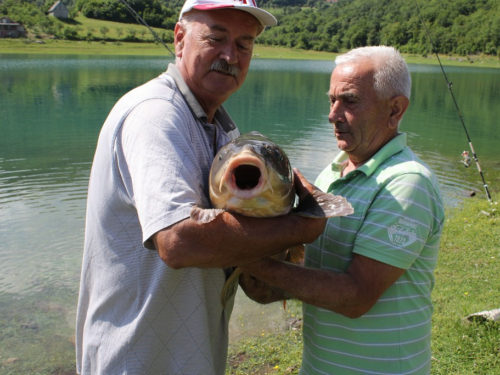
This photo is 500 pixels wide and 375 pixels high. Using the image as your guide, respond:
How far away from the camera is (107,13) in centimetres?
9825

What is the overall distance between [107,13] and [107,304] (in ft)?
348

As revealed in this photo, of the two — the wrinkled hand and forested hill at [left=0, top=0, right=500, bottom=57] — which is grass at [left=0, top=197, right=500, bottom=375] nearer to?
the wrinkled hand

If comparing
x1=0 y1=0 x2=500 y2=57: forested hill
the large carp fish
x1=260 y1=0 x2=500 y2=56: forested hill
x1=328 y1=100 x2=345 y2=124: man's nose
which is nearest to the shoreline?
x1=0 y1=0 x2=500 y2=57: forested hill

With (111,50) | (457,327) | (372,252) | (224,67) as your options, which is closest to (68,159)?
(457,327)

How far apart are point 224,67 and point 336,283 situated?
135 centimetres

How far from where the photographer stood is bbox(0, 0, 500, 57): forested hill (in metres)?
86.1

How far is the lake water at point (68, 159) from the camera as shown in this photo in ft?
22.4

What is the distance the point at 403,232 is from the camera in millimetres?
2445

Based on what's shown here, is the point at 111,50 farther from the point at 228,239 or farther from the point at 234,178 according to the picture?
the point at 228,239

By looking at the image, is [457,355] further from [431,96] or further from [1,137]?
[431,96]

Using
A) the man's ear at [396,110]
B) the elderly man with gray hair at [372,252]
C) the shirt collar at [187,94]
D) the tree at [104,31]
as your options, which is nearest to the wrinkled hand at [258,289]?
the elderly man with gray hair at [372,252]


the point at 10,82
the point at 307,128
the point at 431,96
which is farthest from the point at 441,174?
the point at 10,82

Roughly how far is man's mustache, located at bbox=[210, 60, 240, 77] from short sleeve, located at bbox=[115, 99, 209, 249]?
1.65 feet

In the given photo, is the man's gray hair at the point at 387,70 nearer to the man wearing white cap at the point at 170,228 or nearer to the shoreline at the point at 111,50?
the man wearing white cap at the point at 170,228
